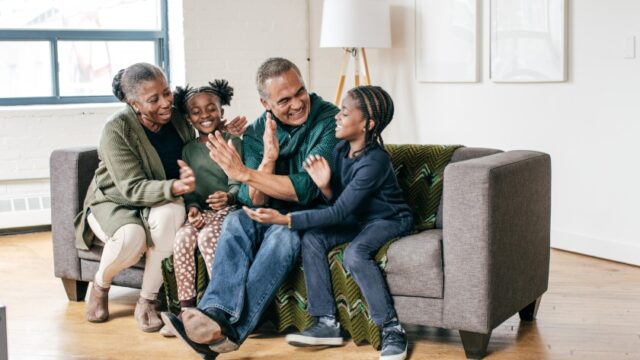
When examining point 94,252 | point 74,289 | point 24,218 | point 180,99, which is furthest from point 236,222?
point 24,218

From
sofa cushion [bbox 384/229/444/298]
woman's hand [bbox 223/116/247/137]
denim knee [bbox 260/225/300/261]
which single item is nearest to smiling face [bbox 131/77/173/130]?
woman's hand [bbox 223/116/247/137]

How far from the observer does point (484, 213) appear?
3.04 metres

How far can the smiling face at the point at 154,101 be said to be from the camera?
11.9ft

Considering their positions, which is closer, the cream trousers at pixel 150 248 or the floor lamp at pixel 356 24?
the cream trousers at pixel 150 248

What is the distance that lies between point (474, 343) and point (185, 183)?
124 centimetres

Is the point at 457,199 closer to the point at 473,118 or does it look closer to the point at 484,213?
→ the point at 484,213

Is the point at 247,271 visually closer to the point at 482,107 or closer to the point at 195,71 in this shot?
the point at 482,107

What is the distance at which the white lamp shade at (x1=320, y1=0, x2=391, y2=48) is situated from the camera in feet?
18.8

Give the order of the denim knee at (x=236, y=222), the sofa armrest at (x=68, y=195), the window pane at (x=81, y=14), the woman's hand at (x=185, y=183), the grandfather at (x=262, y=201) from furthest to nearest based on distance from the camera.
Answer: the window pane at (x=81, y=14)
the sofa armrest at (x=68, y=195)
the woman's hand at (x=185, y=183)
the denim knee at (x=236, y=222)
the grandfather at (x=262, y=201)

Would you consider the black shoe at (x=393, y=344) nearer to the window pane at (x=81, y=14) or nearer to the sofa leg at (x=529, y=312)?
the sofa leg at (x=529, y=312)

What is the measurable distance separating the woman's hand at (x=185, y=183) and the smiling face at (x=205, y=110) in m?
0.25

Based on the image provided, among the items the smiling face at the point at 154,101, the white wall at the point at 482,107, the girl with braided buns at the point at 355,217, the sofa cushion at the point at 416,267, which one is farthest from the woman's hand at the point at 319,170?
the white wall at the point at 482,107

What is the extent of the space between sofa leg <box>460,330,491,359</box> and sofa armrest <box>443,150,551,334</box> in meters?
0.05

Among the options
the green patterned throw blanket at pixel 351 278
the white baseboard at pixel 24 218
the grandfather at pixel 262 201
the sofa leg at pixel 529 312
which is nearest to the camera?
the grandfather at pixel 262 201
